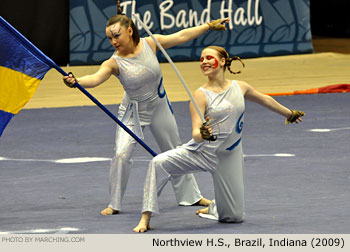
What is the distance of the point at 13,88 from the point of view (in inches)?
276

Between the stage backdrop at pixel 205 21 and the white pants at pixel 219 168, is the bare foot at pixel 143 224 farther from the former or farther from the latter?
the stage backdrop at pixel 205 21

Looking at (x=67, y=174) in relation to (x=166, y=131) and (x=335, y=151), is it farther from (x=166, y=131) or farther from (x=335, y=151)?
(x=335, y=151)

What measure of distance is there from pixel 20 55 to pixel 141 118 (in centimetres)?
113

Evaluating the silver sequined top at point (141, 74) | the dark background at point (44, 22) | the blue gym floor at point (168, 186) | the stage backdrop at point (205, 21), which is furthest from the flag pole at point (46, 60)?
the dark background at point (44, 22)

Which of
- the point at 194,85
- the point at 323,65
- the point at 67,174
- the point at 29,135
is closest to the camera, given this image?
the point at 67,174

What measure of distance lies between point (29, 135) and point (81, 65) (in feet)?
20.1

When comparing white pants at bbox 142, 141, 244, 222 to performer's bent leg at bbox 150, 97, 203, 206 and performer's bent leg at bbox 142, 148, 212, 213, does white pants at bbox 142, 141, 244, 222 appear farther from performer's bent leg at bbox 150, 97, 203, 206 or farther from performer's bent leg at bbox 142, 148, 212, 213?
performer's bent leg at bbox 150, 97, 203, 206

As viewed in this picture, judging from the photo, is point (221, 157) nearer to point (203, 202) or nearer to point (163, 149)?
point (203, 202)

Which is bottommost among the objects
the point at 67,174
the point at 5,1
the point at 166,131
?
the point at 67,174

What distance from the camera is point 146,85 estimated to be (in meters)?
7.37

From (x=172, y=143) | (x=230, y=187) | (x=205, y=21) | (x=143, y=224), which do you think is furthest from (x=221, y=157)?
(x=205, y=21)

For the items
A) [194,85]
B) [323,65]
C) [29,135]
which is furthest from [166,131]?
[323,65]

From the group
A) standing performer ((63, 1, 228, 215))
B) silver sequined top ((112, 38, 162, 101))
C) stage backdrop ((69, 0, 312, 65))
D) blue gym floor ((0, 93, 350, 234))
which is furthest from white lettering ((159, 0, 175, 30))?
silver sequined top ((112, 38, 162, 101))

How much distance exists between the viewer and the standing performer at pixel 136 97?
7.25 m
